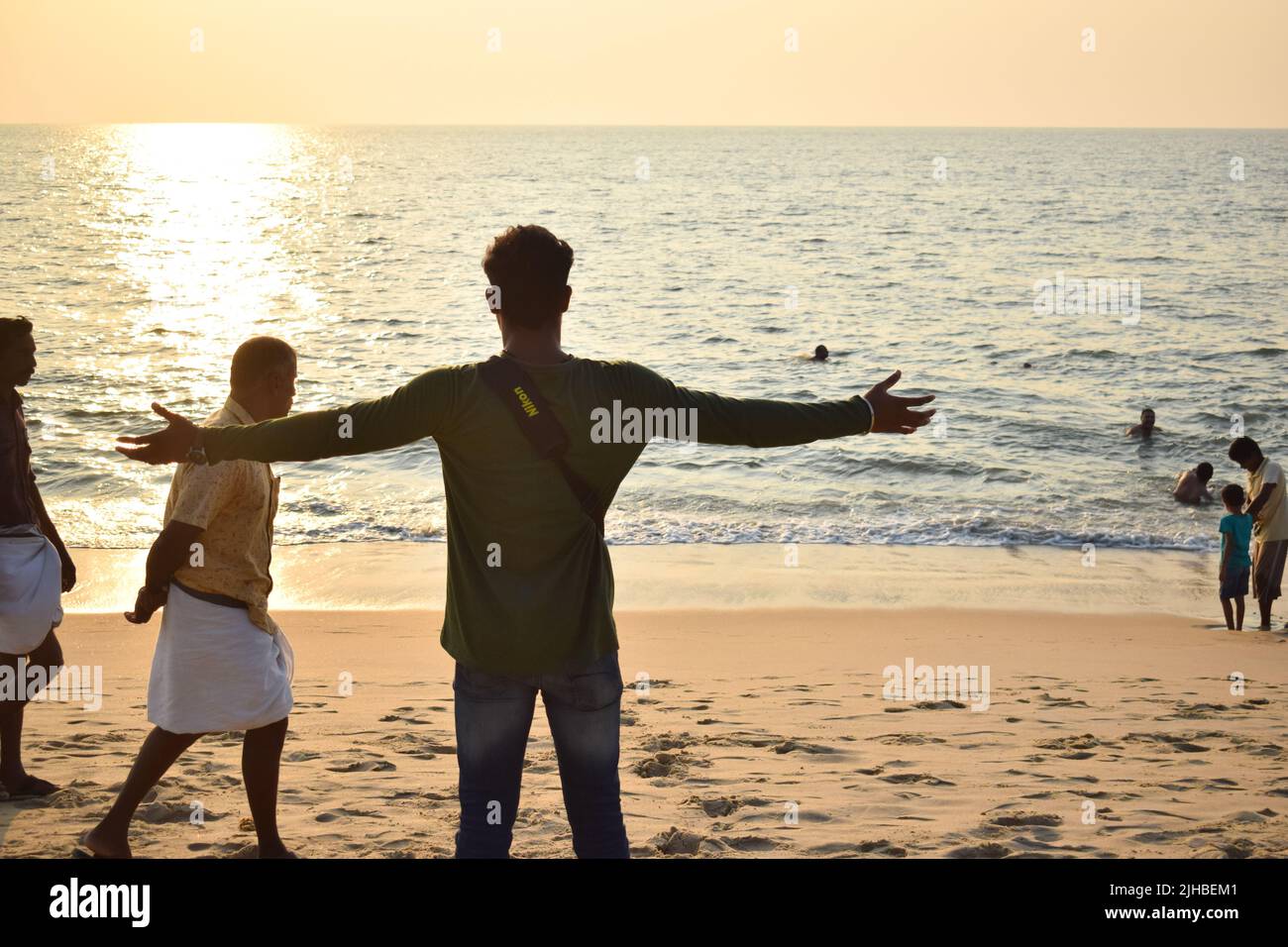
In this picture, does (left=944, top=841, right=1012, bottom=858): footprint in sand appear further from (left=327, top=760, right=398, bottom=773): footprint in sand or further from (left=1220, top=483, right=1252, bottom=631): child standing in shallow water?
(left=1220, top=483, right=1252, bottom=631): child standing in shallow water

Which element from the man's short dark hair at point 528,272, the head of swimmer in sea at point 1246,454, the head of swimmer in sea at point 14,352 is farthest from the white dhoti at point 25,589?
the head of swimmer in sea at point 1246,454

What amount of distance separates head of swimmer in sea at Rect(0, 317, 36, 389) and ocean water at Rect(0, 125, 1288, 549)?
31.4ft

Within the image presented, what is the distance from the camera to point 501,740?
2.98 m

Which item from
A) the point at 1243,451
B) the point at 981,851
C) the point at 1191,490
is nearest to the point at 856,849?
the point at 981,851

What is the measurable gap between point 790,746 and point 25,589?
3634 mm

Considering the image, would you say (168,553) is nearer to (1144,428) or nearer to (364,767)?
(364,767)

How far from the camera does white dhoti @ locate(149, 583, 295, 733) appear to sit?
12.6ft

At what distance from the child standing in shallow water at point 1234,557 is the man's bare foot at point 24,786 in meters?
9.10

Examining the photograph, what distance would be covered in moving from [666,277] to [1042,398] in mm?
21669

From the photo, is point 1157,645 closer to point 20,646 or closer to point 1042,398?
point 20,646

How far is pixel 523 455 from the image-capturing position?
2857 millimetres

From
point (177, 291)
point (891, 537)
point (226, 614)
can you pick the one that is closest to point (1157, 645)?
point (891, 537)
